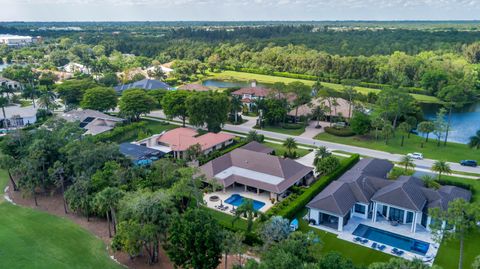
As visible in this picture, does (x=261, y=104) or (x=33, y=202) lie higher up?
(x=261, y=104)

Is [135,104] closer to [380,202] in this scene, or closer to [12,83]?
[380,202]

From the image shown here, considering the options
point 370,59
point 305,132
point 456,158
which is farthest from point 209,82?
point 456,158

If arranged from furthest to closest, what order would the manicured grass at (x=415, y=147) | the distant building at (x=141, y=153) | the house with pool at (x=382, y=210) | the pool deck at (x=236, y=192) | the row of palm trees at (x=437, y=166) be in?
the manicured grass at (x=415, y=147), the distant building at (x=141, y=153), the row of palm trees at (x=437, y=166), the pool deck at (x=236, y=192), the house with pool at (x=382, y=210)

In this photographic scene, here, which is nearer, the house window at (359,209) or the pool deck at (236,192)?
the house window at (359,209)

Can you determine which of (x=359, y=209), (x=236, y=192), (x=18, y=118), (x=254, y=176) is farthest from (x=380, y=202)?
(x=18, y=118)

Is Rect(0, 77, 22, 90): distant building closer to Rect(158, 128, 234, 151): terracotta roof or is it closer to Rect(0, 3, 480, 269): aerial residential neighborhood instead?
Rect(0, 3, 480, 269): aerial residential neighborhood

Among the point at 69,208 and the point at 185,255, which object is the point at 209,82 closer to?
the point at 69,208

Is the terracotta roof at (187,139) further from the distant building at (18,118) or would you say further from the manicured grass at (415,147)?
the distant building at (18,118)

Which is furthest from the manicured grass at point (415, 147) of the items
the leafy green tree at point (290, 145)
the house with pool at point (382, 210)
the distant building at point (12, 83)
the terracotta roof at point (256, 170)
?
the distant building at point (12, 83)
